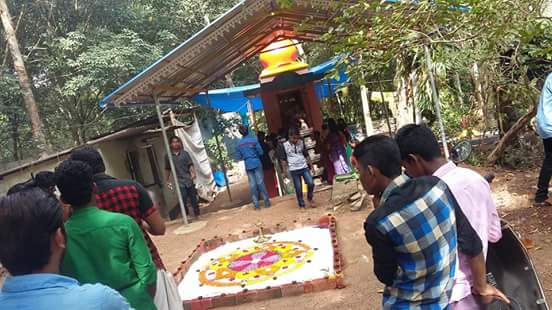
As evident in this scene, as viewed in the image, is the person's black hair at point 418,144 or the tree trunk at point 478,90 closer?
the person's black hair at point 418,144

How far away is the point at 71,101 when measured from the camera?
15844 millimetres

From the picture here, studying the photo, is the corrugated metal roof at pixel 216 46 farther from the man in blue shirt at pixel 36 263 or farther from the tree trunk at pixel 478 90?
the man in blue shirt at pixel 36 263

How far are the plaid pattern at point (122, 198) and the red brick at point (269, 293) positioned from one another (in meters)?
1.87

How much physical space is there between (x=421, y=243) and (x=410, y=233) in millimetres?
71

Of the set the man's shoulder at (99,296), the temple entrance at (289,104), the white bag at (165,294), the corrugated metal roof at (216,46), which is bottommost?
the white bag at (165,294)

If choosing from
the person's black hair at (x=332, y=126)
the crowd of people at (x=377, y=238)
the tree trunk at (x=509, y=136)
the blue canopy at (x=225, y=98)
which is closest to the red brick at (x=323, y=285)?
the crowd of people at (x=377, y=238)

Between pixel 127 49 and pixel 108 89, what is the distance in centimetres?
190

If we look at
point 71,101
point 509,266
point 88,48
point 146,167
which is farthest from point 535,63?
point 71,101

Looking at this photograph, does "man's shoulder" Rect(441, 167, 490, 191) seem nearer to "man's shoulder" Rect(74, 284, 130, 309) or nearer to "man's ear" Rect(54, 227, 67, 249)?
"man's shoulder" Rect(74, 284, 130, 309)

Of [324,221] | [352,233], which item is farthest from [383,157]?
[324,221]

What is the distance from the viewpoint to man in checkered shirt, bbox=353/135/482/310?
1.67 m

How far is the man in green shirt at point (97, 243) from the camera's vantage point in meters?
2.09

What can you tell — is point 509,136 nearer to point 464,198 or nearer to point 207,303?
point 207,303

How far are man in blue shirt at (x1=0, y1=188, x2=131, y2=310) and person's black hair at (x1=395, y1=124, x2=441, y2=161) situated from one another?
1385mm
